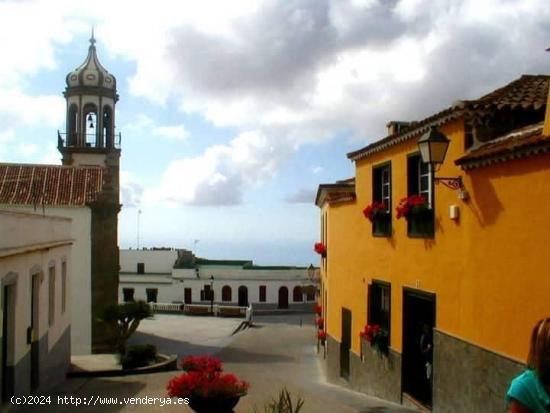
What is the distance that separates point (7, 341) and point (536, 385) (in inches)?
500

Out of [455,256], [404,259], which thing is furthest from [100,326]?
[455,256]

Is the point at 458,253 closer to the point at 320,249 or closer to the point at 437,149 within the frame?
the point at 437,149

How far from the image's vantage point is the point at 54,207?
31.0 metres

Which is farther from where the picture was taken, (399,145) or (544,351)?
(399,145)

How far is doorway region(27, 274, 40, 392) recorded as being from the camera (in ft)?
52.7

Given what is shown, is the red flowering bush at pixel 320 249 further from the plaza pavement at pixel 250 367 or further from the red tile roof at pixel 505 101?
the red tile roof at pixel 505 101

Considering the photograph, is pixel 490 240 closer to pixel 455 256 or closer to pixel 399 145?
pixel 455 256

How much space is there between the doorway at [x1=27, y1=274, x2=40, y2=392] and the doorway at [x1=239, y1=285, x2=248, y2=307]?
43010 millimetres

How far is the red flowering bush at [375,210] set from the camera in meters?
15.1

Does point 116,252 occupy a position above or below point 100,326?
above

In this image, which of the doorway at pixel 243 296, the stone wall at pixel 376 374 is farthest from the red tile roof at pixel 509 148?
the doorway at pixel 243 296

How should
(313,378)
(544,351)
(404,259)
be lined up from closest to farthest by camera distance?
(544,351)
(404,259)
(313,378)

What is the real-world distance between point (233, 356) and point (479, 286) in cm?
2185

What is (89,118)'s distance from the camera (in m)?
38.2
